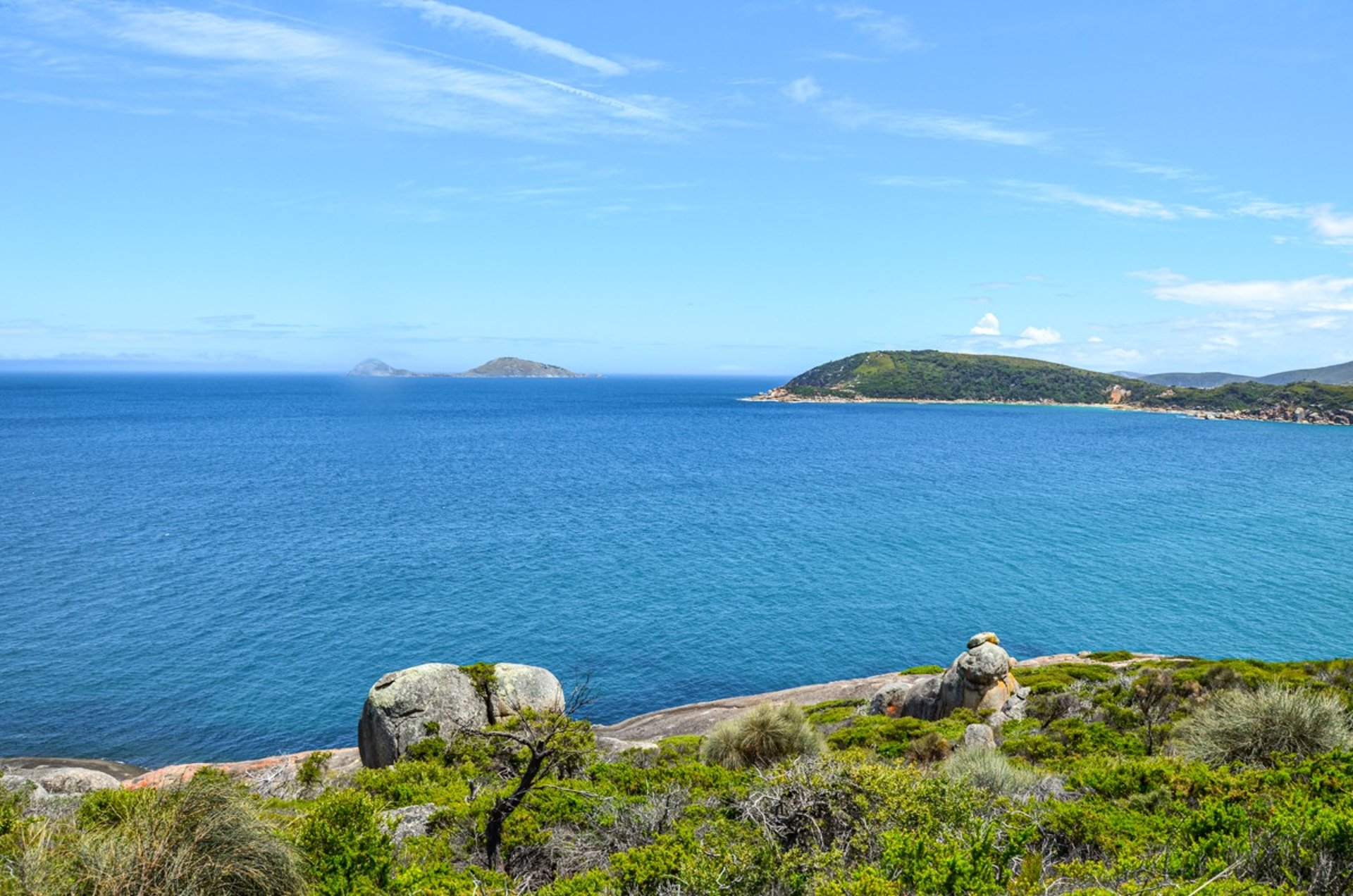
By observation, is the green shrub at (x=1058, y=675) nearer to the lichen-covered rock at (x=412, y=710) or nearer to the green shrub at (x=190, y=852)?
the lichen-covered rock at (x=412, y=710)

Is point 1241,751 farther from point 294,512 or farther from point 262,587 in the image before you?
point 294,512

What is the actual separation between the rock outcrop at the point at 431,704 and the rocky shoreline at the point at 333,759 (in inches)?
54.8

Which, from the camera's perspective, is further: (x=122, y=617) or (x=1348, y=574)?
(x=1348, y=574)

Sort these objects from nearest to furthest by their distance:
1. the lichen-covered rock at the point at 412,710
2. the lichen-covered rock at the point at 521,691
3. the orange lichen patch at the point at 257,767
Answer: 1. the orange lichen patch at the point at 257,767
2. the lichen-covered rock at the point at 412,710
3. the lichen-covered rock at the point at 521,691

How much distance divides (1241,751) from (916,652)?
86.6 feet

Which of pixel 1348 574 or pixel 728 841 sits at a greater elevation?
pixel 728 841

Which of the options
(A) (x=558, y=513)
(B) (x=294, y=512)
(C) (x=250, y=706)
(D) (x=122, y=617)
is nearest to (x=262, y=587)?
(D) (x=122, y=617)

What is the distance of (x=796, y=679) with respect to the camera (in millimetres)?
38906

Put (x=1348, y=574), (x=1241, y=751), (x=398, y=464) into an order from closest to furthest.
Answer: (x=1241, y=751) < (x=1348, y=574) < (x=398, y=464)

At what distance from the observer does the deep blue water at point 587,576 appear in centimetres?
3669

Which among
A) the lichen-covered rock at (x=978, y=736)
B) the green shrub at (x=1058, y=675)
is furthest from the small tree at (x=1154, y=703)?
the lichen-covered rock at (x=978, y=736)

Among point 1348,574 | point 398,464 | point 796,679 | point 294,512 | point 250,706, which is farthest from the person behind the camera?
point 398,464

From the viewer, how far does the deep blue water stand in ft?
120

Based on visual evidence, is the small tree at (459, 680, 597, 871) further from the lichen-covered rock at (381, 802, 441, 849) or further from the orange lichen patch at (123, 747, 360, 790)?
the orange lichen patch at (123, 747, 360, 790)
